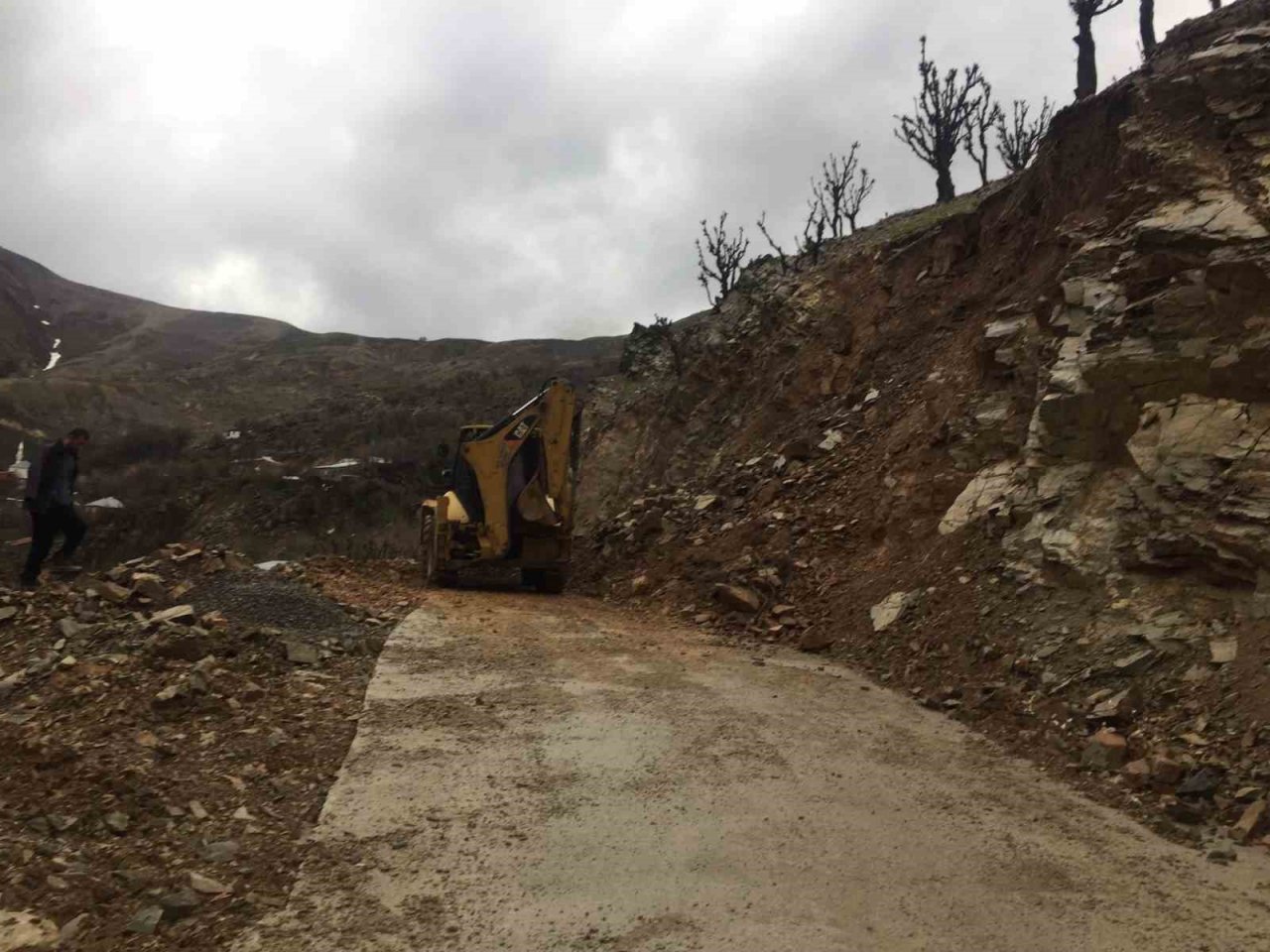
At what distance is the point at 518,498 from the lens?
12.8m

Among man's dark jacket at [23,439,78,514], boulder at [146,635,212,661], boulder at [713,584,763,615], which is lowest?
boulder at [713,584,763,615]

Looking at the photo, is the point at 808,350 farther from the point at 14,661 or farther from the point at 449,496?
the point at 14,661

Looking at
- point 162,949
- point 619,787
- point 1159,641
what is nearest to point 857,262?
point 1159,641

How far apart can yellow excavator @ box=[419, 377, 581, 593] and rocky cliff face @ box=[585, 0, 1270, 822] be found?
4.20 ft

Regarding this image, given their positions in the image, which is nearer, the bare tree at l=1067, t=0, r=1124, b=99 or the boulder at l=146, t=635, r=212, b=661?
the boulder at l=146, t=635, r=212, b=661

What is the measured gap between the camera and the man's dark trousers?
8742 mm

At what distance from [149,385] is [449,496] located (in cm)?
5349

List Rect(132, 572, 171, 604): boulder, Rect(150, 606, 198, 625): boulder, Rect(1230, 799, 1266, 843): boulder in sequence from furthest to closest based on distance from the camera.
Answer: Rect(132, 572, 171, 604): boulder
Rect(150, 606, 198, 625): boulder
Rect(1230, 799, 1266, 843): boulder

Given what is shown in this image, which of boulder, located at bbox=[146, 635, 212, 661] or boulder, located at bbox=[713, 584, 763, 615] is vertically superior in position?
boulder, located at bbox=[146, 635, 212, 661]

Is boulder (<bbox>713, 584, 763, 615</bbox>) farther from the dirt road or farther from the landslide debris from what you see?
the landslide debris

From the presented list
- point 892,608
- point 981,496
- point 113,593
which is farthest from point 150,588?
A: point 981,496

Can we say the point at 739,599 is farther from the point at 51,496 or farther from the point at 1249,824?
the point at 51,496

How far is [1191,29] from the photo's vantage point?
46.0 ft

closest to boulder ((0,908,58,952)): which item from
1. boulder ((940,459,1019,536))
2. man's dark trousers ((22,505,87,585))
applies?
man's dark trousers ((22,505,87,585))
